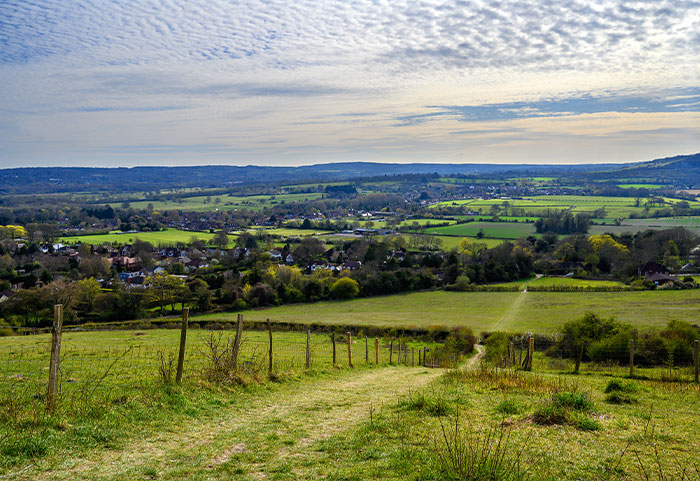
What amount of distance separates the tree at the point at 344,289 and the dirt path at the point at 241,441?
48478 millimetres

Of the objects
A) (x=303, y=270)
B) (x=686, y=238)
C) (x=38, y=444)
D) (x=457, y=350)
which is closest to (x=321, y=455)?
(x=38, y=444)

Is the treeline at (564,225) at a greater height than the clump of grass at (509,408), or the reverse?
the clump of grass at (509,408)

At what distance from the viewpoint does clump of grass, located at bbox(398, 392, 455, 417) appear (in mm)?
8594

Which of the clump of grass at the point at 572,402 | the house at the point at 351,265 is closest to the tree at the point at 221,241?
the house at the point at 351,265

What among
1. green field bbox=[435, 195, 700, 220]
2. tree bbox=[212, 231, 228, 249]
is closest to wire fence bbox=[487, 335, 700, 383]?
tree bbox=[212, 231, 228, 249]

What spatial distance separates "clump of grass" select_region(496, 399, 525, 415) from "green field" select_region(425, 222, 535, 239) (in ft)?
307

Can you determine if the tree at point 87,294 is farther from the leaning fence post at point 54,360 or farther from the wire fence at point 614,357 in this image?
Result: the leaning fence post at point 54,360

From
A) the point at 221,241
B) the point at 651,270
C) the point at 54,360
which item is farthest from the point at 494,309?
the point at 221,241

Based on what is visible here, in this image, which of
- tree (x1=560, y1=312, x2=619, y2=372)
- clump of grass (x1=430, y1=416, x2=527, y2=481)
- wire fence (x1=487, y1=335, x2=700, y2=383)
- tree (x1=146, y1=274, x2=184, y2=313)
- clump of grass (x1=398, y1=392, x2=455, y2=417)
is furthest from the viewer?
tree (x1=146, y1=274, x2=184, y2=313)

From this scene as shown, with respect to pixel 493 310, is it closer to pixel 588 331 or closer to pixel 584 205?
pixel 588 331

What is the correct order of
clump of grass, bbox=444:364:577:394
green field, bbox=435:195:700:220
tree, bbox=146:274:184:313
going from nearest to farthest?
clump of grass, bbox=444:364:577:394, tree, bbox=146:274:184:313, green field, bbox=435:195:700:220

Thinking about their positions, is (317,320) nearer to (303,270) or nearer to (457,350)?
(457,350)

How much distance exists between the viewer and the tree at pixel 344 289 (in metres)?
59.9

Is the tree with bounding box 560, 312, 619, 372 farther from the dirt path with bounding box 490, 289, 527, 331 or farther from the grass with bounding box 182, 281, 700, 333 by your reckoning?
the dirt path with bounding box 490, 289, 527, 331
